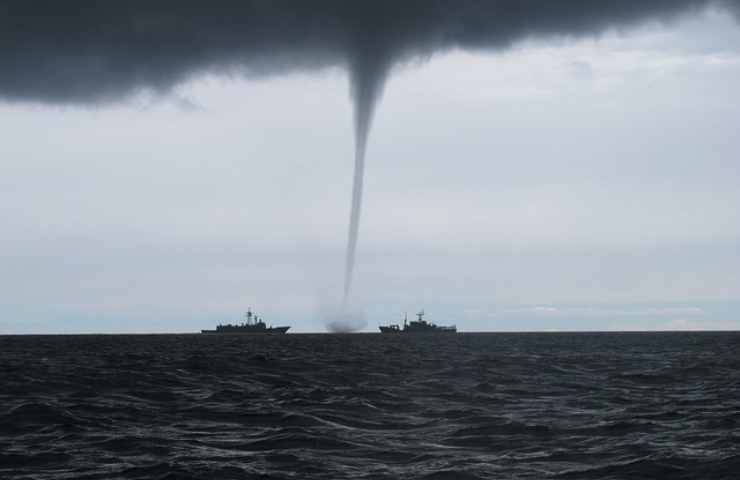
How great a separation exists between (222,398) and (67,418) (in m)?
6.94

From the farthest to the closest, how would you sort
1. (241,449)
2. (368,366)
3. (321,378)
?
(368,366), (321,378), (241,449)

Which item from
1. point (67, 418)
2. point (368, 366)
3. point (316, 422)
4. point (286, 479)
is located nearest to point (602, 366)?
point (368, 366)

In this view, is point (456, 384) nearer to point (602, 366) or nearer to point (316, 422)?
point (316, 422)

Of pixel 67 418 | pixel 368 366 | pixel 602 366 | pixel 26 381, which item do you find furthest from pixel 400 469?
pixel 602 366

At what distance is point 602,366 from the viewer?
51906mm

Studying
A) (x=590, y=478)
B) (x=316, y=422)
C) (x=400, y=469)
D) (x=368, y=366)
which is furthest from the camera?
(x=368, y=366)

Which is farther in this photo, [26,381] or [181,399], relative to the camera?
[26,381]

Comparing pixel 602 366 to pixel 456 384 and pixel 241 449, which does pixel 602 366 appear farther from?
pixel 241 449

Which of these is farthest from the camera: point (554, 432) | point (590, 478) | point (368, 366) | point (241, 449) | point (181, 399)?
point (368, 366)

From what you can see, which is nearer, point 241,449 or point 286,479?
point 286,479

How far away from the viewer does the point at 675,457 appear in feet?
58.1

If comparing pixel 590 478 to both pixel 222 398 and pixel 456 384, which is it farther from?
pixel 456 384

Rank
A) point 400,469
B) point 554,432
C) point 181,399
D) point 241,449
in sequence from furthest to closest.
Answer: point 181,399 < point 554,432 < point 241,449 < point 400,469

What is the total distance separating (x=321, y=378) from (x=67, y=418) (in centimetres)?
1745
